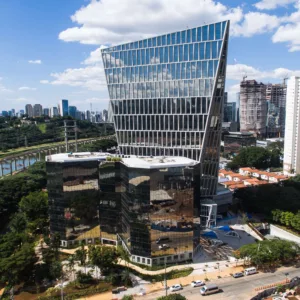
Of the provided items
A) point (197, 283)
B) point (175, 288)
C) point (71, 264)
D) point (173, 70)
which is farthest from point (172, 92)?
point (71, 264)

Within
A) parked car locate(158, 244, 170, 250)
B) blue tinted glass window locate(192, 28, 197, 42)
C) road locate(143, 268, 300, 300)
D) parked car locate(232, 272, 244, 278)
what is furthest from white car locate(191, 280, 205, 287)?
blue tinted glass window locate(192, 28, 197, 42)

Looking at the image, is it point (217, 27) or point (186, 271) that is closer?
point (186, 271)

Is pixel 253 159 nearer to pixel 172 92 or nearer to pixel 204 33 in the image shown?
pixel 172 92

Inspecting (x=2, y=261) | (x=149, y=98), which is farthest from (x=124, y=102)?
(x=2, y=261)

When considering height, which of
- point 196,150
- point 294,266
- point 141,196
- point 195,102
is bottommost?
point 294,266

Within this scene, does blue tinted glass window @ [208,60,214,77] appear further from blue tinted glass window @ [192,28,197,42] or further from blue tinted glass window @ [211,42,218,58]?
blue tinted glass window @ [192,28,197,42]

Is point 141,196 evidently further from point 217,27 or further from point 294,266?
point 217,27
